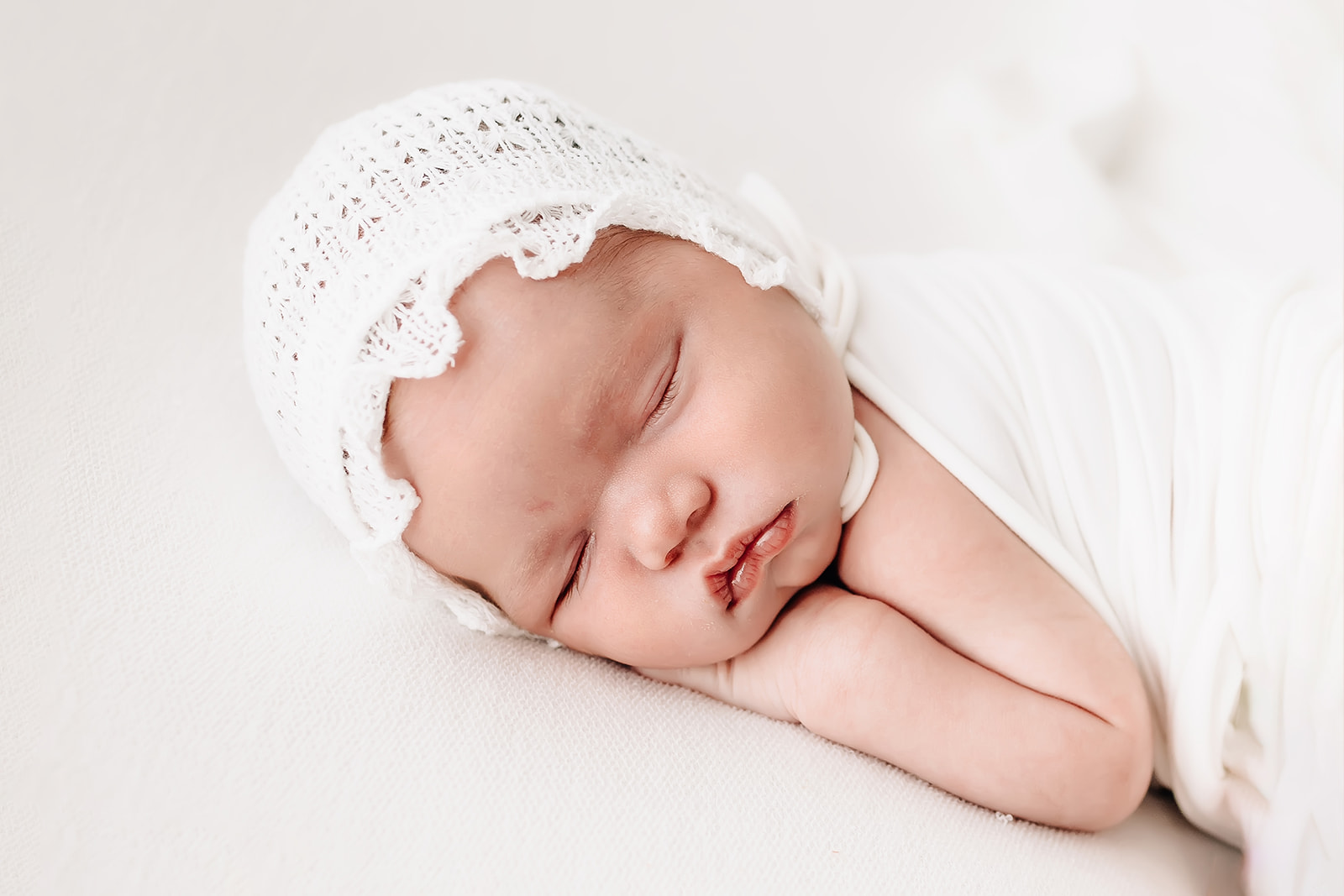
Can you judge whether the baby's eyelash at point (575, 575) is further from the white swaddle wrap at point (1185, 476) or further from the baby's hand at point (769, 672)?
the white swaddle wrap at point (1185, 476)

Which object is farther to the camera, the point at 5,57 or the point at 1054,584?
the point at 5,57

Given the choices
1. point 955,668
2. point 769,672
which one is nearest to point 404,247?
point 769,672

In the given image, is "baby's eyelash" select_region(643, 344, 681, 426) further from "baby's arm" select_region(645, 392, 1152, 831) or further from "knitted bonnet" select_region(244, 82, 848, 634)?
"baby's arm" select_region(645, 392, 1152, 831)

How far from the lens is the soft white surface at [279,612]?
98 centimetres

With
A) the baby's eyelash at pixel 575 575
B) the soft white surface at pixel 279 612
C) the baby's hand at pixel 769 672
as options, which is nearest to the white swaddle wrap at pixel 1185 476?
the soft white surface at pixel 279 612

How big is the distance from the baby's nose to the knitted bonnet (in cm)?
24

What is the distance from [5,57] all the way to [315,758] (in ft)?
3.85

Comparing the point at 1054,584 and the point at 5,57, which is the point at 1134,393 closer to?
the point at 1054,584

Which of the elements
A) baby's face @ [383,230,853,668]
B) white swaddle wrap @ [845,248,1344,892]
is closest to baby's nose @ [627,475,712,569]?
baby's face @ [383,230,853,668]

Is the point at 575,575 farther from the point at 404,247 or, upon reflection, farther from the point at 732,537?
the point at 404,247

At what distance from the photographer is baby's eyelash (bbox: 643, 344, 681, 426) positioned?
1.13 m

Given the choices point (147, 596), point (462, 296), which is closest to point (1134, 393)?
point (462, 296)

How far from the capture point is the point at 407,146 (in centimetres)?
118

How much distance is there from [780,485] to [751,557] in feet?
0.30
